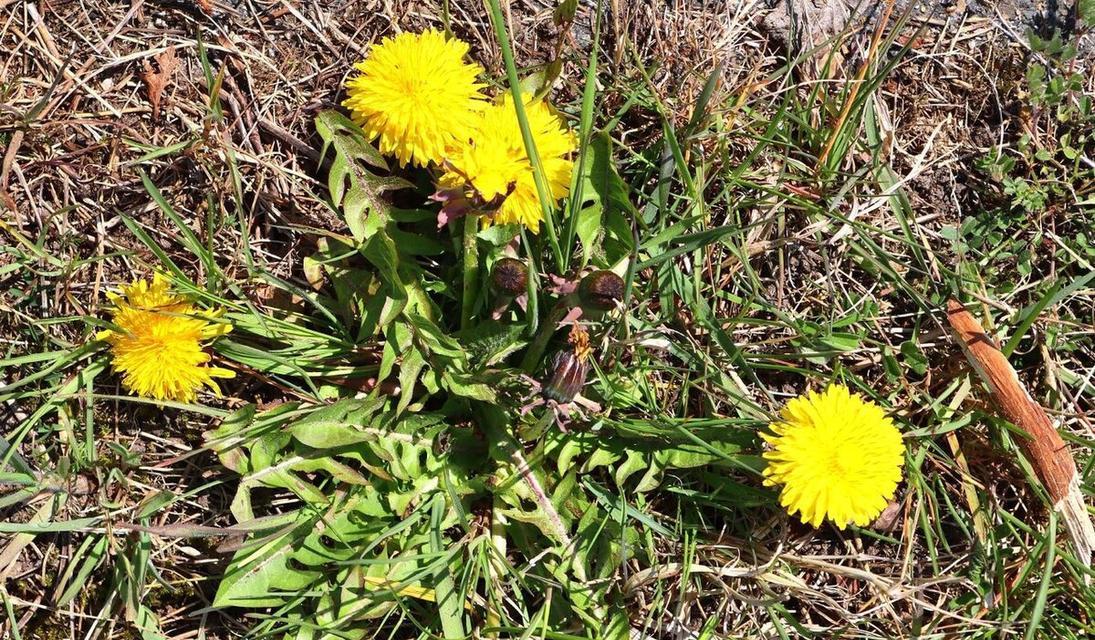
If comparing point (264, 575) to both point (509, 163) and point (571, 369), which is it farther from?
point (509, 163)

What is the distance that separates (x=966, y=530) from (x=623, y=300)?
3.77 ft

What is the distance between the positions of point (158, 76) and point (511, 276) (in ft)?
3.98

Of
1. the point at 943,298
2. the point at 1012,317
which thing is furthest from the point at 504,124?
the point at 1012,317

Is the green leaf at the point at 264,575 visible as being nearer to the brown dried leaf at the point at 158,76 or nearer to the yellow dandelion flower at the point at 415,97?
the yellow dandelion flower at the point at 415,97

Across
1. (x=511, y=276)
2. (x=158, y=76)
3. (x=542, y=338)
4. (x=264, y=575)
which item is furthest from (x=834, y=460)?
(x=158, y=76)

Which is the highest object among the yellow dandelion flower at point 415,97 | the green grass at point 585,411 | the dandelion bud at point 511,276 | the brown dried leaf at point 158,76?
the yellow dandelion flower at point 415,97

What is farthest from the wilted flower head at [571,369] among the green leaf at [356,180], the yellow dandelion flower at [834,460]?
the green leaf at [356,180]

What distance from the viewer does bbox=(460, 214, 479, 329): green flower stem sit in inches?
77.4

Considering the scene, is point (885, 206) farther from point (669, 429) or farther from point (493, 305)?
point (493, 305)

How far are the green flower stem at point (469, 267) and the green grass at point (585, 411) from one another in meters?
0.01

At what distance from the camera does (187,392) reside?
205 cm

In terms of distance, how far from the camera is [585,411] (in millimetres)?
2146

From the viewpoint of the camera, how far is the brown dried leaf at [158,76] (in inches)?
89.1

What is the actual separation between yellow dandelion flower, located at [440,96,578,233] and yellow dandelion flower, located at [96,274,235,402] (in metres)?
0.73
